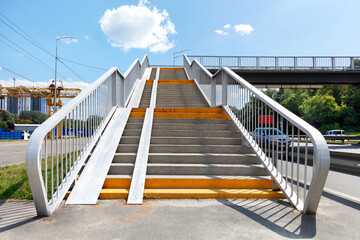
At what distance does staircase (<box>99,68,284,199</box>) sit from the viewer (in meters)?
3.63

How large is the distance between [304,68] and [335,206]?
16.3 meters

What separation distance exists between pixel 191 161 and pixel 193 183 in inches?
26.5

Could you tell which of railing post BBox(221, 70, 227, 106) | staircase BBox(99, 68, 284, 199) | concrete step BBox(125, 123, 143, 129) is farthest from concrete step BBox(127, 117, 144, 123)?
railing post BBox(221, 70, 227, 106)

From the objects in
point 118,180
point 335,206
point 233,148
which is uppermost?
point 233,148

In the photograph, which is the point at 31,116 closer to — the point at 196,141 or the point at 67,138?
the point at 67,138

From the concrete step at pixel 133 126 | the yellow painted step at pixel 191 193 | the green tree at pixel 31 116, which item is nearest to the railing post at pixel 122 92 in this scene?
the concrete step at pixel 133 126

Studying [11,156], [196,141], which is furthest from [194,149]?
[11,156]

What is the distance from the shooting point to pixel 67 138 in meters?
4.41

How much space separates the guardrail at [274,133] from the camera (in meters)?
2.75

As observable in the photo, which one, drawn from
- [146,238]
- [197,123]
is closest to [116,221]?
[146,238]

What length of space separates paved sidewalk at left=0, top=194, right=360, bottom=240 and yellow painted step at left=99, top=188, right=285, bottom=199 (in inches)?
4.5

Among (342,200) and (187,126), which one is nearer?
(342,200)

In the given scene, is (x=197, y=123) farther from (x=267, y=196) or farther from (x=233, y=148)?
(x=267, y=196)

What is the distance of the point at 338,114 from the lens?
155ft
